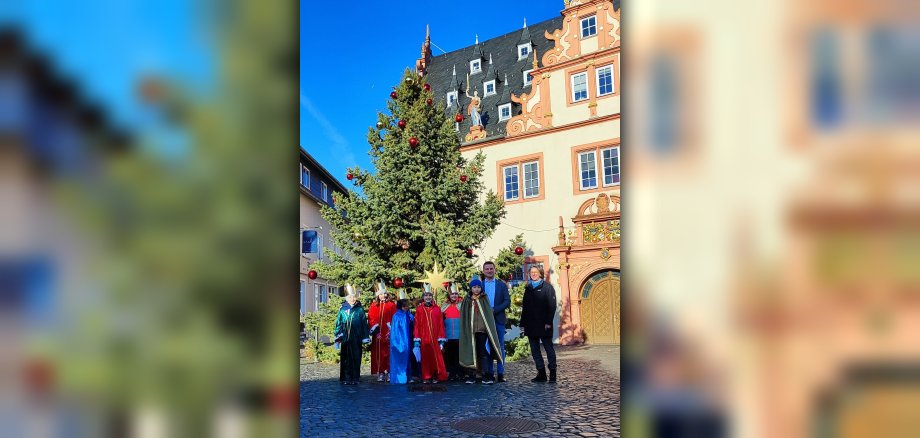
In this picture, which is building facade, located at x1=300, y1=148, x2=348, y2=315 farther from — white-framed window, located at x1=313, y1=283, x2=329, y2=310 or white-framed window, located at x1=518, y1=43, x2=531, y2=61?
white-framed window, located at x1=518, y1=43, x2=531, y2=61

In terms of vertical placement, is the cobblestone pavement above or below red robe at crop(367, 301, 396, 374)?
below

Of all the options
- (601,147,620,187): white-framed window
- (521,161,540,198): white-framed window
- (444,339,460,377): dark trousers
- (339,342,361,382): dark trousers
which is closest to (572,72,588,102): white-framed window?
(601,147,620,187): white-framed window

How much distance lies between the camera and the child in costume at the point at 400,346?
1056 cm

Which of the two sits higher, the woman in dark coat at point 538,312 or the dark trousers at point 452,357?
the woman in dark coat at point 538,312

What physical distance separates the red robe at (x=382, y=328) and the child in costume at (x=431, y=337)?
944mm

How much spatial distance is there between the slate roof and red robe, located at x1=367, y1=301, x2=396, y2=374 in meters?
14.1

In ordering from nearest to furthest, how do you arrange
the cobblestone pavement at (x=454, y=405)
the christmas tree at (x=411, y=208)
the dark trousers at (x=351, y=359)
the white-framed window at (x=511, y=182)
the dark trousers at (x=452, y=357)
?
the cobblestone pavement at (x=454, y=405)
the dark trousers at (x=351, y=359)
the dark trousers at (x=452, y=357)
the christmas tree at (x=411, y=208)
the white-framed window at (x=511, y=182)

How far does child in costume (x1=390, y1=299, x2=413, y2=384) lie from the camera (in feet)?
34.7

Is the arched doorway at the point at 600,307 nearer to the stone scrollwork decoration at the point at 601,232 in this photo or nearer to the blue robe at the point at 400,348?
the stone scrollwork decoration at the point at 601,232

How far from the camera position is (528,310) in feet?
31.9
